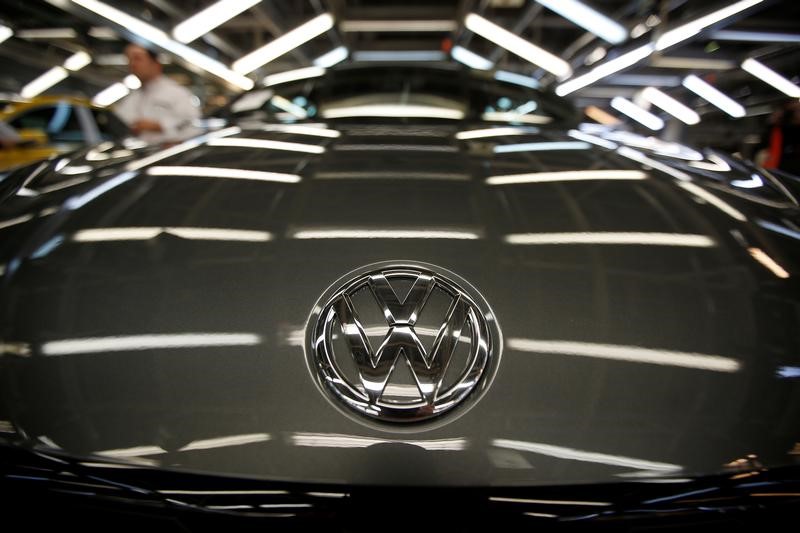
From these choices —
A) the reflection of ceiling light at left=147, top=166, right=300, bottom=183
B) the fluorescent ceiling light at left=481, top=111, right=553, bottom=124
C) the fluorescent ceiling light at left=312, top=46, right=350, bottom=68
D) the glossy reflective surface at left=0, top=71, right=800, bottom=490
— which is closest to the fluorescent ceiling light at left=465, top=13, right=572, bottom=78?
the fluorescent ceiling light at left=312, top=46, right=350, bottom=68

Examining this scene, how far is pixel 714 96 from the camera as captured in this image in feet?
42.3

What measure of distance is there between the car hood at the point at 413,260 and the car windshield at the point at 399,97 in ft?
2.40

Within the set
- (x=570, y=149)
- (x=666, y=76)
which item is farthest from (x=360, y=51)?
(x=570, y=149)

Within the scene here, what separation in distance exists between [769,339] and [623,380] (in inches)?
8.7

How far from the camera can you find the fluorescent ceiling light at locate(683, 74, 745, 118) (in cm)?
1265

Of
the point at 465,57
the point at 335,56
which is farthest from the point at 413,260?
the point at 465,57

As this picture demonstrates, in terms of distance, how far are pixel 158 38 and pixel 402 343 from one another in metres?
9.24

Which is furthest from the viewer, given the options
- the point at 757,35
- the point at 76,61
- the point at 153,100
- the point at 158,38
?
the point at 76,61

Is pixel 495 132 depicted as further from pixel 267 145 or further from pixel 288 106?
pixel 288 106

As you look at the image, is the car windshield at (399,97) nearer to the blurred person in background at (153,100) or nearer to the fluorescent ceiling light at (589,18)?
the blurred person in background at (153,100)

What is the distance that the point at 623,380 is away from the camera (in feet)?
2.37

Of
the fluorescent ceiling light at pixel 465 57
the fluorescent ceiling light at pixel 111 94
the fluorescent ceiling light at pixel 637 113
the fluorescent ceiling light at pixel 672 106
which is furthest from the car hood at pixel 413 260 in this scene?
the fluorescent ceiling light at pixel 637 113

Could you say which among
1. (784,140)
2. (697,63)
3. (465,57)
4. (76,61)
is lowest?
(784,140)

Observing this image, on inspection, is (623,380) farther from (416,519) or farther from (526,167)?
(526,167)
